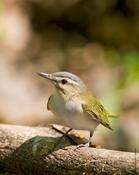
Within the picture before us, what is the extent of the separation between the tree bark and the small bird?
15 cm

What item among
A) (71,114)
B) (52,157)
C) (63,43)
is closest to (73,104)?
(71,114)

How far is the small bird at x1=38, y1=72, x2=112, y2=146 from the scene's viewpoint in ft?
11.9

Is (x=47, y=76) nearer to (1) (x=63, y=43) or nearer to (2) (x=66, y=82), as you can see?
(2) (x=66, y=82)

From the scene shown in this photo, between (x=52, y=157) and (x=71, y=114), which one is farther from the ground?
(x=71, y=114)

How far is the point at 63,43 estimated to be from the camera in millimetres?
8672

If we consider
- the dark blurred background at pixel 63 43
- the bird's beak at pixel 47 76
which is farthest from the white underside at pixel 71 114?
the dark blurred background at pixel 63 43

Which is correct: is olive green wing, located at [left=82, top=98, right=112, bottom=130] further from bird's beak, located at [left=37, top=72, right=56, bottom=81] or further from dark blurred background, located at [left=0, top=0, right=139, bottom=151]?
dark blurred background, located at [left=0, top=0, right=139, bottom=151]

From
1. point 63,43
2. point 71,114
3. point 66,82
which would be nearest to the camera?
point 71,114

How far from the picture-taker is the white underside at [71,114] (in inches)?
142

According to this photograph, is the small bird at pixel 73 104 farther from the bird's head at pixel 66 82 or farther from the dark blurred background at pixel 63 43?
the dark blurred background at pixel 63 43

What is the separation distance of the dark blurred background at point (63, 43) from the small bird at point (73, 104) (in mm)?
3157

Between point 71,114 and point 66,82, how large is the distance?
0.71 feet

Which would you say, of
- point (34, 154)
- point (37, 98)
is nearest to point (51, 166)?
point (34, 154)

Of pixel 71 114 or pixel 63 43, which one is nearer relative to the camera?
pixel 71 114
